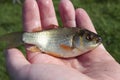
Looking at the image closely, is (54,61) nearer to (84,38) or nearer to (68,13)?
(84,38)

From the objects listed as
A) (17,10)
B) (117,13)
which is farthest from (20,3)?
(117,13)

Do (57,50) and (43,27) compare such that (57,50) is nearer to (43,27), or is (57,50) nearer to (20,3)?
(43,27)

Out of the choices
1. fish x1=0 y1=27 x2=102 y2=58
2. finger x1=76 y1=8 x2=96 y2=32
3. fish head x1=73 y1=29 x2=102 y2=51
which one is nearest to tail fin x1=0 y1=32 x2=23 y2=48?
fish x1=0 y1=27 x2=102 y2=58

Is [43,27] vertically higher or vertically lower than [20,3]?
higher

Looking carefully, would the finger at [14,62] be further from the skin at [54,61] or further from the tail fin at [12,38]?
the tail fin at [12,38]

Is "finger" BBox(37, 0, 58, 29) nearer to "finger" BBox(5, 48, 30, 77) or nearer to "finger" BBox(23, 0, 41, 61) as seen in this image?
"finger" BBox(23, 0, 41, 61)

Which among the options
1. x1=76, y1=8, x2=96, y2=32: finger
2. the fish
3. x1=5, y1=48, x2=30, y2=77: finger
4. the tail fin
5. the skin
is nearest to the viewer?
the skin
